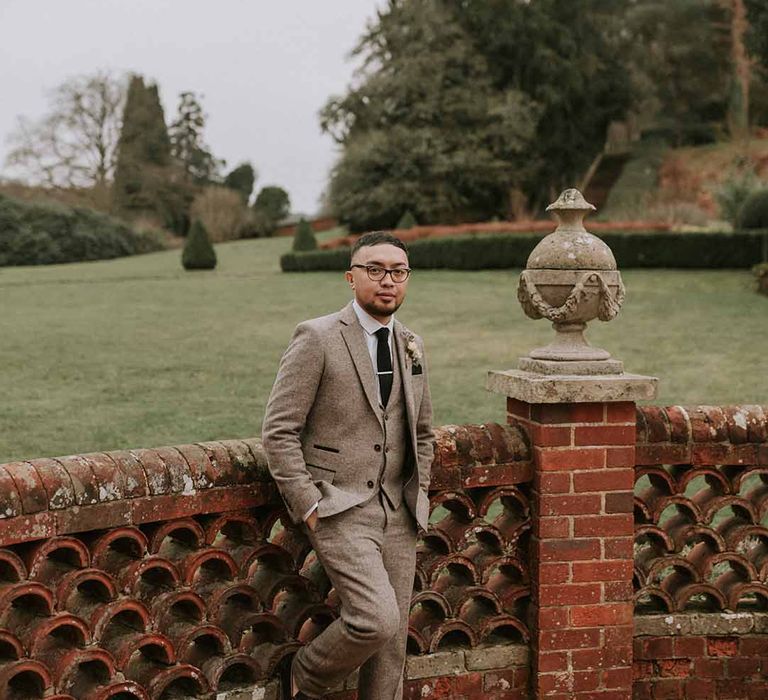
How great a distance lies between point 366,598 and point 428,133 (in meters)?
35.6

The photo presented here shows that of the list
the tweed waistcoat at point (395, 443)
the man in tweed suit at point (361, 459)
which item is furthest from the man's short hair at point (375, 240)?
the tweed waistcoat at point (395, 443)

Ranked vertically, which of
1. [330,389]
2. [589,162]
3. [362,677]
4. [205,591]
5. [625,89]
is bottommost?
[362,677]

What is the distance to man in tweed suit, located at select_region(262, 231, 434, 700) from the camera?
10.3 ft

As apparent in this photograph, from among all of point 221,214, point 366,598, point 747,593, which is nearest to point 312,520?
point 366,598

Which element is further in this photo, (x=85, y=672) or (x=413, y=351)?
(x=413, y=351)

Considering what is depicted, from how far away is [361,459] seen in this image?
324 cm

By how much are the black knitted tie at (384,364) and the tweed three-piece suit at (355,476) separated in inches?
1.0

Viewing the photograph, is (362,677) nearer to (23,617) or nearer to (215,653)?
(215,653)

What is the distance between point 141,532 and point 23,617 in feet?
1.43

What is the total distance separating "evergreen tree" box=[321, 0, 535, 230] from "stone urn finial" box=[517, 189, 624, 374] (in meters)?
33.9

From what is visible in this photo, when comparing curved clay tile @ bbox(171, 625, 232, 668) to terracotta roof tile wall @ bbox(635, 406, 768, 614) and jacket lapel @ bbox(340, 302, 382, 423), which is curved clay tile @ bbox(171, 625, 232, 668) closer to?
jacket lapel @ bbox(340, 302, 382, 423)

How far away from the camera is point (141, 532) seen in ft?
10.2

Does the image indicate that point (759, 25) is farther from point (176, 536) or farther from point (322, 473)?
point (176, 536)

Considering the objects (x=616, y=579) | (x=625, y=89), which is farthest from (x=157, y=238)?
(x=616, y=579)
